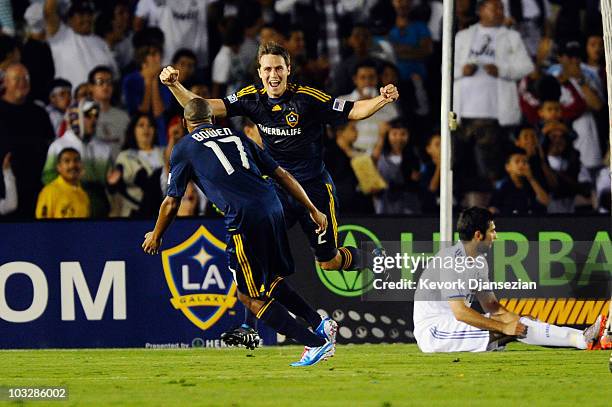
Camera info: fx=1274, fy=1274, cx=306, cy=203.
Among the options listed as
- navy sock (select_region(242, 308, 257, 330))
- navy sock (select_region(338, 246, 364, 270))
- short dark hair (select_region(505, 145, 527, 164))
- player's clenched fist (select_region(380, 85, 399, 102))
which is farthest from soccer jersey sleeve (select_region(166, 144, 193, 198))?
short dark hair (select_region(505, 145, 527, 164))

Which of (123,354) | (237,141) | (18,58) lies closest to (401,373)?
(237,141)

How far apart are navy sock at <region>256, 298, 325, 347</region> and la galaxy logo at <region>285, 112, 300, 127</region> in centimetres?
181

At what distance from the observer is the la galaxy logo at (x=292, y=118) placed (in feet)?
35.7

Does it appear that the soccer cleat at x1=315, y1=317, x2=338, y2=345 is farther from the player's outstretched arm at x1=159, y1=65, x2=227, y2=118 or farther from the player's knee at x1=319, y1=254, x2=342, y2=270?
the player's outstretched arm at x1=159, y1=65, x2=227, y2=118

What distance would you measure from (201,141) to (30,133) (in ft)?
16.5

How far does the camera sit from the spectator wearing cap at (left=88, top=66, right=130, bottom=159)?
46.9 feet

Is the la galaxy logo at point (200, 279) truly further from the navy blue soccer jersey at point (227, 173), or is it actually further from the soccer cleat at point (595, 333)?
the soccer cleat at point (595, 333)

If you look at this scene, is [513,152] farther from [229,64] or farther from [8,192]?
[8,192]

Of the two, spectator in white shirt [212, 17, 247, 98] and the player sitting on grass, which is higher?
spectator in white shirt [212, 17, 247, 98]

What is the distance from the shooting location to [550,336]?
10.7 m

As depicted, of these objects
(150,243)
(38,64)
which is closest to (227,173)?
(150,243)

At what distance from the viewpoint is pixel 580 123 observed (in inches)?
576

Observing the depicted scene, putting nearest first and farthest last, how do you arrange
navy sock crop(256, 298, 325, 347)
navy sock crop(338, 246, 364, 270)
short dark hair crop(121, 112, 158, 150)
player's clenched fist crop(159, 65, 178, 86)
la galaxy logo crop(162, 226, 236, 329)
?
navy sock crop(256, 298, 325, 347) → player's clenched fist crop(159, 65, 178, 86) → navy sock crop(338, 246, 364, 270) → la galaxy logo crop(162, 226, 236, 329) → short dark hair crop(121, 112, 158, 150)

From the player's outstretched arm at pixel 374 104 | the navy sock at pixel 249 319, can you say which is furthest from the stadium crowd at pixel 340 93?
the player's outstretched arm at pixel 374 104
